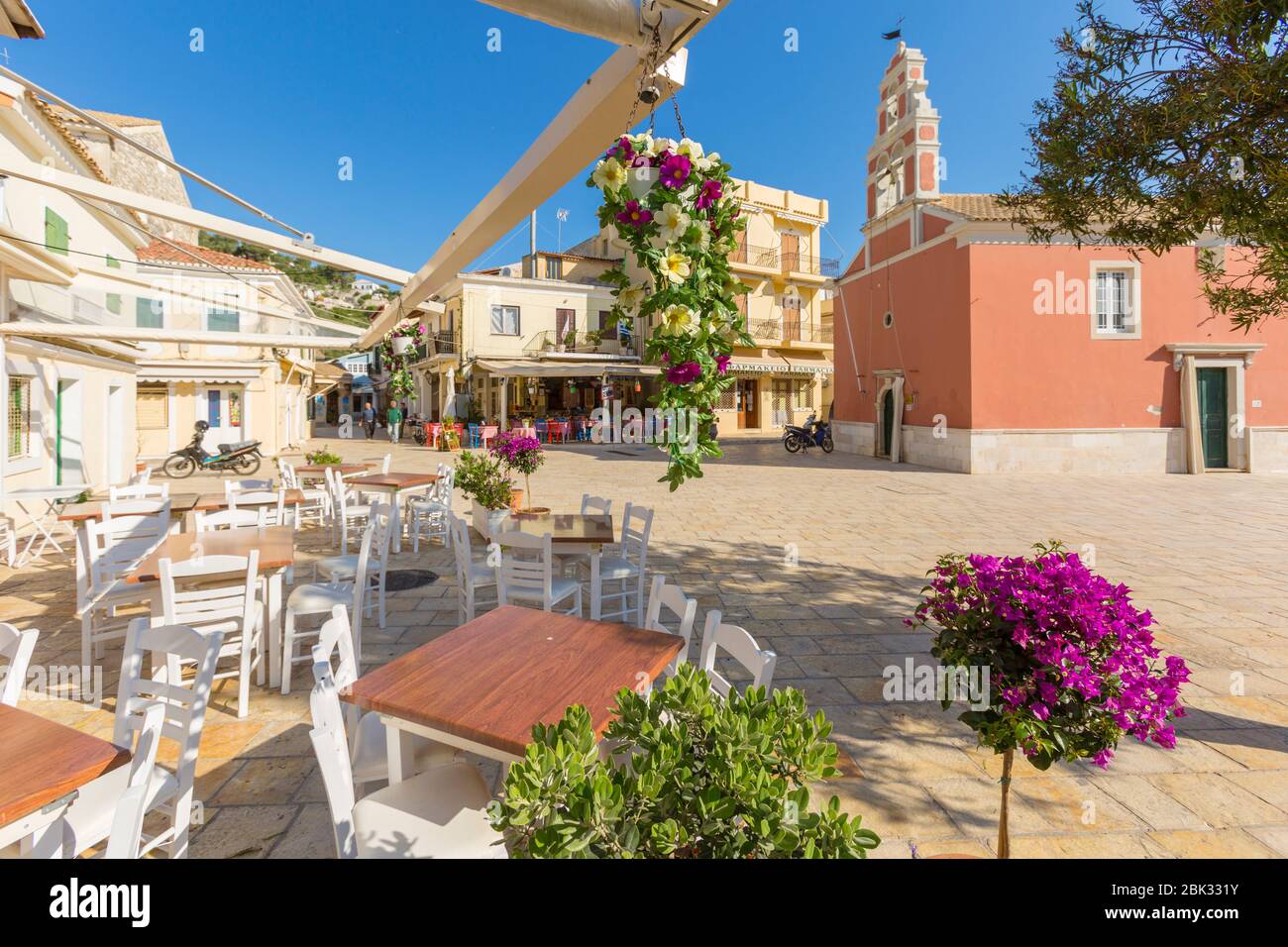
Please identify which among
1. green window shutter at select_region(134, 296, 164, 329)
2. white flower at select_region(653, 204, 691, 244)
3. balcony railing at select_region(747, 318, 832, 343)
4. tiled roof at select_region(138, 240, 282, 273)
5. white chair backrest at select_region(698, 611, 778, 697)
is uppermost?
balcony railing at select_region(747, 318, 832, 343)

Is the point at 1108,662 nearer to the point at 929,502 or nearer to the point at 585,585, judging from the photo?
the point at 585,585

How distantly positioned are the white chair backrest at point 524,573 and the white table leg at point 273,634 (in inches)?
51.0

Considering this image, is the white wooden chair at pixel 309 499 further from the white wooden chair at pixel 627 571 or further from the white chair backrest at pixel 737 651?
the white chair backrest at pixel 737 651

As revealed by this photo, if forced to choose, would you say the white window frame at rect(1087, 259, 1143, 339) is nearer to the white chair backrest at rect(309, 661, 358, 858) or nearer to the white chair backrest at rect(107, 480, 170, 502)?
the white chair backrest at rect(309, 661, 358, 858)

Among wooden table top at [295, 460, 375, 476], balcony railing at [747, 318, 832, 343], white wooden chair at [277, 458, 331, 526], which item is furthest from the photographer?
balcony railing at [747, 318, 832, 343]

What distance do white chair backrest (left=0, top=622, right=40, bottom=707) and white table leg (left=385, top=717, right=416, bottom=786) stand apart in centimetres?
116

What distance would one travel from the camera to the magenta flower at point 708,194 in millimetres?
1468

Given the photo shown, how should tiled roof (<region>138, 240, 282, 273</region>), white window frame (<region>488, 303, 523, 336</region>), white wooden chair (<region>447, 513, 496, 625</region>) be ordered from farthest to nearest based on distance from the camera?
white window frame (<region>488, 303, 523, 336</region>) → tiled roof (<region>138, 240, 282, 273</region>) → white wooden chair (<region>447, 513, 496, 625</region>)

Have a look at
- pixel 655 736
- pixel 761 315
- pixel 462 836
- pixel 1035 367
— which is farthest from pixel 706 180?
pixel 761 315

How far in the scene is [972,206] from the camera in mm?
14906

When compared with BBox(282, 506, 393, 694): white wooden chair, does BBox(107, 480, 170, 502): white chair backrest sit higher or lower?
higher

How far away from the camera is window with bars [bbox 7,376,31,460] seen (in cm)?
775

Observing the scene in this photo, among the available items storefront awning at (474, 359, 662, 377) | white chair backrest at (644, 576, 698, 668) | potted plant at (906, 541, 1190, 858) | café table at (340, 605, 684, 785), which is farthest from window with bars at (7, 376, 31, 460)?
storefront awning at (474, 359, 662, 377)
